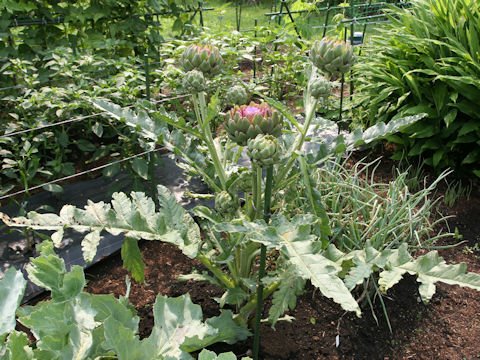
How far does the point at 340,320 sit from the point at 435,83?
1.66m

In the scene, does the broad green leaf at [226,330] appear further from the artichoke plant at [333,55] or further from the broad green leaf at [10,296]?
the artichoke plant at [333,55]

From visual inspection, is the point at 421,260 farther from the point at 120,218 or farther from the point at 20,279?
the point at 20,279

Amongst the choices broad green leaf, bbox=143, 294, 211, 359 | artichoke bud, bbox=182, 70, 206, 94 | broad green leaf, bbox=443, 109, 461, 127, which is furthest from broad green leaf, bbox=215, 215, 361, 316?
broad green leaf, bbox=443, 109, 461, 127

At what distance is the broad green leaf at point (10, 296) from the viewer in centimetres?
108

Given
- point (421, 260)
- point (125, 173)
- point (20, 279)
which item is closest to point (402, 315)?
point (421, 260)

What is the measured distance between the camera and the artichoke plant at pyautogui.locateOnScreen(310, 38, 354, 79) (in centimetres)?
145

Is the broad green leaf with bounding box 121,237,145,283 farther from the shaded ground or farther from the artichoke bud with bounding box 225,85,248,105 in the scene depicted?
the artichoke bud with bounding box 225,85,248,105

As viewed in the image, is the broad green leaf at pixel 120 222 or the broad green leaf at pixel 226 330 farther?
the broad green leaf at pixel 226 330

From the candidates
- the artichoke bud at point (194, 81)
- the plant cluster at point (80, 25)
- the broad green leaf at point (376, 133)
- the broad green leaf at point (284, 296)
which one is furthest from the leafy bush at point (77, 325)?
the plant cluster at point (80, 25)

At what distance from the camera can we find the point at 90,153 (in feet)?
9.07

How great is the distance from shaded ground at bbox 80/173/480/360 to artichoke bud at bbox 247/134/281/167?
0.78 m

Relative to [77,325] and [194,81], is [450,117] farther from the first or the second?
[77,325]

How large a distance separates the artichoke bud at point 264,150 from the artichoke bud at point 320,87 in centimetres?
33

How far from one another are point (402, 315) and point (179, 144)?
3.56 ft
